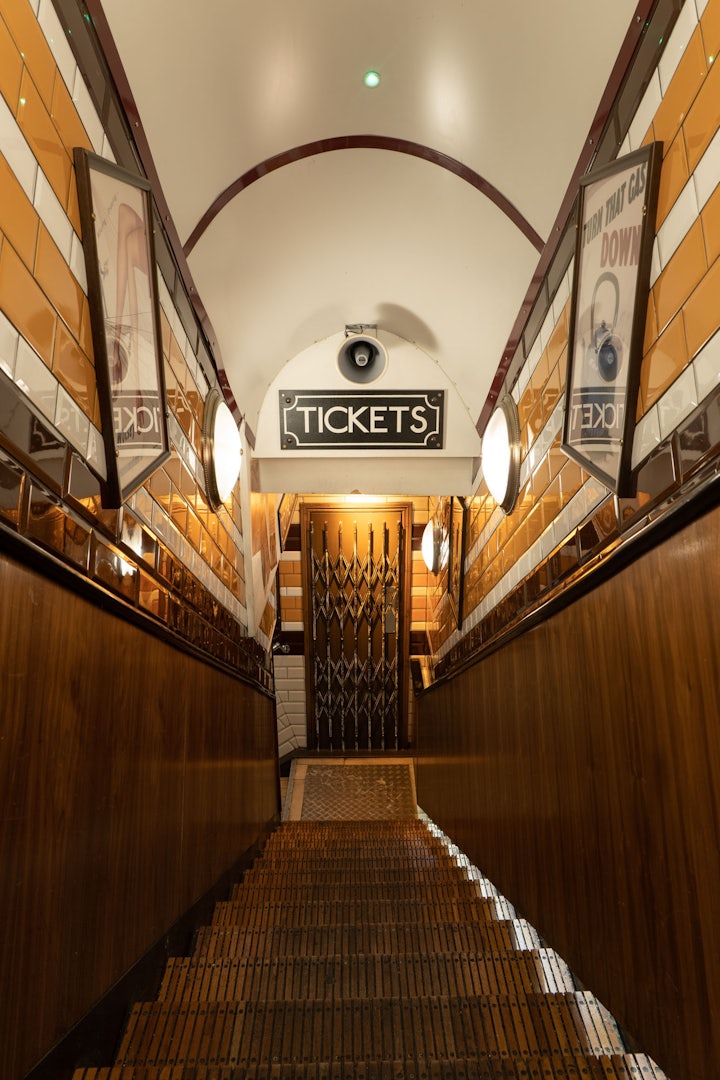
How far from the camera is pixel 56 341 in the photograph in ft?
5.51

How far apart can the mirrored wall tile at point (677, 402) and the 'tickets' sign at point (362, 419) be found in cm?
302

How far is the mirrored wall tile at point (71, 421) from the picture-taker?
5.56ft

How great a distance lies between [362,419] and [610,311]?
2.87m

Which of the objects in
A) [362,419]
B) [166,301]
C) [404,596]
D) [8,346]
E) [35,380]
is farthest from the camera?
[404,596]

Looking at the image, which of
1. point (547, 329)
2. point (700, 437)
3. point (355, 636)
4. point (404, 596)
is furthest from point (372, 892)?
point (355, 636)

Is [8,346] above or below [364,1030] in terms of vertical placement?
above

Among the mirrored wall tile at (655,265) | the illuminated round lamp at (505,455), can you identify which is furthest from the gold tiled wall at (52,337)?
the illuminated round lamp at (505,455)

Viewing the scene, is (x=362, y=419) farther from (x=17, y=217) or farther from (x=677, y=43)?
(x=17, y=217)

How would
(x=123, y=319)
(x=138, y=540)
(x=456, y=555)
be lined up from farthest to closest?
(x=456, y=555) → (x=138, y=540) → (x=123, y=319)

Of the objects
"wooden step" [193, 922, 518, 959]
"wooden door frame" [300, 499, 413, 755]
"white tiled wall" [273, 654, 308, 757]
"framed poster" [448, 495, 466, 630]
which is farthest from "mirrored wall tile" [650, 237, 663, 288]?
"white tiled wall" [273, 654, 308, 757]

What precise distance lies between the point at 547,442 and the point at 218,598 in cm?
177

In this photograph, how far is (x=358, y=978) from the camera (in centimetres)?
186

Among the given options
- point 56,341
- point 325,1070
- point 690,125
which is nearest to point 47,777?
point 325,1070

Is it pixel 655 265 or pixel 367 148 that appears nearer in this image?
pixel 655 265
